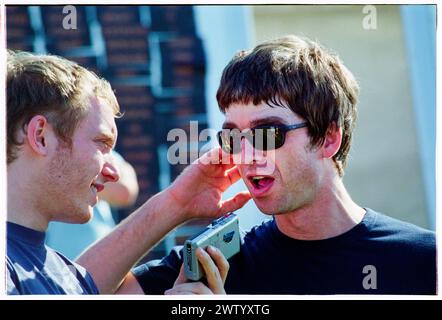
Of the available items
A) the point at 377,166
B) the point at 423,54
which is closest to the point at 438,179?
the point at 377,166

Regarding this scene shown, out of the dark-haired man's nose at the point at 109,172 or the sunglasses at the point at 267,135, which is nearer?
the sunglasses at the point at 267,135

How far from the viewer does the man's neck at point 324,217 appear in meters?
3.23

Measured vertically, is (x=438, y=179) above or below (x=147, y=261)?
above

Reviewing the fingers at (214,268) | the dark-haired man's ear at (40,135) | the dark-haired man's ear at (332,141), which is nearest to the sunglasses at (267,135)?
the dark-haired man's ear at (332,141)

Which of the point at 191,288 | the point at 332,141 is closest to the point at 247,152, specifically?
the point at 332,141

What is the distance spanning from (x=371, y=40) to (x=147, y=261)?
1296 mm

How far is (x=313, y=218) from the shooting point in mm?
3258

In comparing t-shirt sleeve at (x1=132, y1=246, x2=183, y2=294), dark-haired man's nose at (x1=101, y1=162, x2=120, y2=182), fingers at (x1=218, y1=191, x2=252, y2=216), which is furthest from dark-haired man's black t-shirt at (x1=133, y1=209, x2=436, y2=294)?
dark-haired man's nose at (x1=101, y1=162, x2=120, y2=182)

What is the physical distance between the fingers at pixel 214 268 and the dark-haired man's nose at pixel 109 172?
0.49 metres

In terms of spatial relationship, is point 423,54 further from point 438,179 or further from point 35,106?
point 35,106

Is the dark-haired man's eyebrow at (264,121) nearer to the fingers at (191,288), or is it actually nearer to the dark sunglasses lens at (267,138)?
the dark sunglasses lens at (267,138)

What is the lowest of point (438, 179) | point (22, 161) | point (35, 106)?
point (438, 179)

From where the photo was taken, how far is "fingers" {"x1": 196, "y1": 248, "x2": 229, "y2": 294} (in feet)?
10.1
